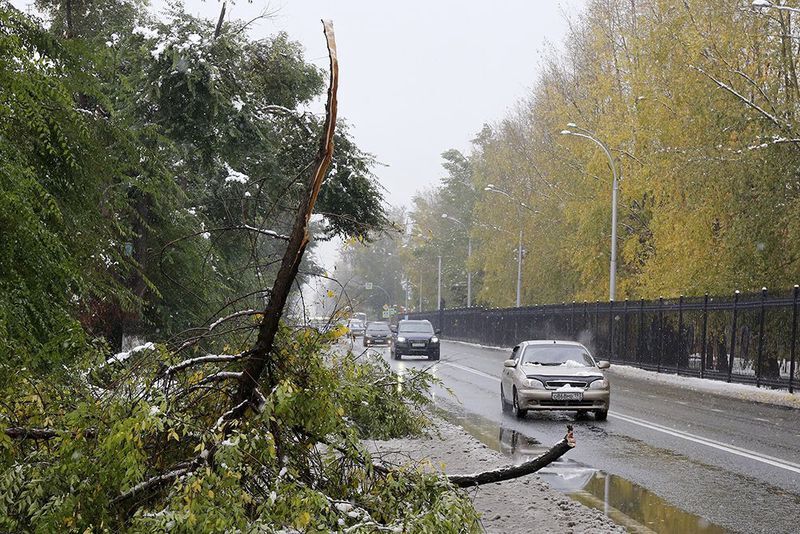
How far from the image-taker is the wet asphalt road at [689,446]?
951 cm

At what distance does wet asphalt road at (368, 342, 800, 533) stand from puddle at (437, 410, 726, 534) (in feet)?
0.20

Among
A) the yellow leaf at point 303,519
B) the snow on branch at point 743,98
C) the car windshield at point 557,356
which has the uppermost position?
the snow on branch at point 743,98

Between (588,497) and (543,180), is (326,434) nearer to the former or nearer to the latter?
(588,497)

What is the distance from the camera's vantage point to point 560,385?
18000 millimetres

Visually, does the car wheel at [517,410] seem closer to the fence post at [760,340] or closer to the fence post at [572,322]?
the fence post at [760,340]

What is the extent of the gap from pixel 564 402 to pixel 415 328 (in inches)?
1028

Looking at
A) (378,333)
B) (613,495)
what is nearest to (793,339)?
(613,495)

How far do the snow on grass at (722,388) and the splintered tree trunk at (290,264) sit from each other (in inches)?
810

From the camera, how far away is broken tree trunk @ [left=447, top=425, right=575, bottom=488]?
15.6ft

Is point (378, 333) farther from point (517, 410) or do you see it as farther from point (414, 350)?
point (517, 410)

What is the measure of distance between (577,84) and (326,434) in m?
51.2

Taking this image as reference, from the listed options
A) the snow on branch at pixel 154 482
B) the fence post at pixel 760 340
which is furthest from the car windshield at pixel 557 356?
the snow on branch at pixel 154 482

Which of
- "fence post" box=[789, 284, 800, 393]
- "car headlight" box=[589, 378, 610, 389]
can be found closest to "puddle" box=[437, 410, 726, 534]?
"car headlight" box=[589, 378, 610, 389]

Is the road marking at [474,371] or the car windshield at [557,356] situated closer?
the car windshield at [557,356]
